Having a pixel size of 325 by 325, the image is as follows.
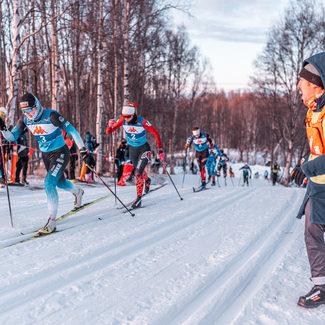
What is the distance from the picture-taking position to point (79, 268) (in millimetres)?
3092

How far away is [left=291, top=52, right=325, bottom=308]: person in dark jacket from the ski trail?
621 millimetres

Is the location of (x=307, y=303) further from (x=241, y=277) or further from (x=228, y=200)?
(x=228, y=200)

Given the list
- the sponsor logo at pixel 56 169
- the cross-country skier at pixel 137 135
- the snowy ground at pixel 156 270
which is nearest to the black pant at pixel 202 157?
the cross-country skier at pixel 137 135

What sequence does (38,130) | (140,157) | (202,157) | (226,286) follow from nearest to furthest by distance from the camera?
(226,286) → (38,130) → (140,157) → (202,157)

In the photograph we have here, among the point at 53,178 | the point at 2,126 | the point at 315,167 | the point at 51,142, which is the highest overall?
the point at 2,126

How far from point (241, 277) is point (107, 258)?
62.1 inches

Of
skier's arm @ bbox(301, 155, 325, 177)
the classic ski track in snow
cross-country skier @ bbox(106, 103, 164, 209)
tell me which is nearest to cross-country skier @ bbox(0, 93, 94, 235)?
the classic ski track in snow

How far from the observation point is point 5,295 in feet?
8.29

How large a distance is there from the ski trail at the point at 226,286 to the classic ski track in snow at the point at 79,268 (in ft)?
3.68

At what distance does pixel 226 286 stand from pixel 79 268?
1595 mm

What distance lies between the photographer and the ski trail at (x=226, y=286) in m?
2.30

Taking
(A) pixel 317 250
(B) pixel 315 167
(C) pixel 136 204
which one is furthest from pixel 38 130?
(A) pixel 317 250

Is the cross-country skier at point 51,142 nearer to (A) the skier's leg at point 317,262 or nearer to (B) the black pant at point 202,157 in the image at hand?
(A) the skier's leg at point 317,262

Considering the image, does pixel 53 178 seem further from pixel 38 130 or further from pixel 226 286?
pixel 226 286
